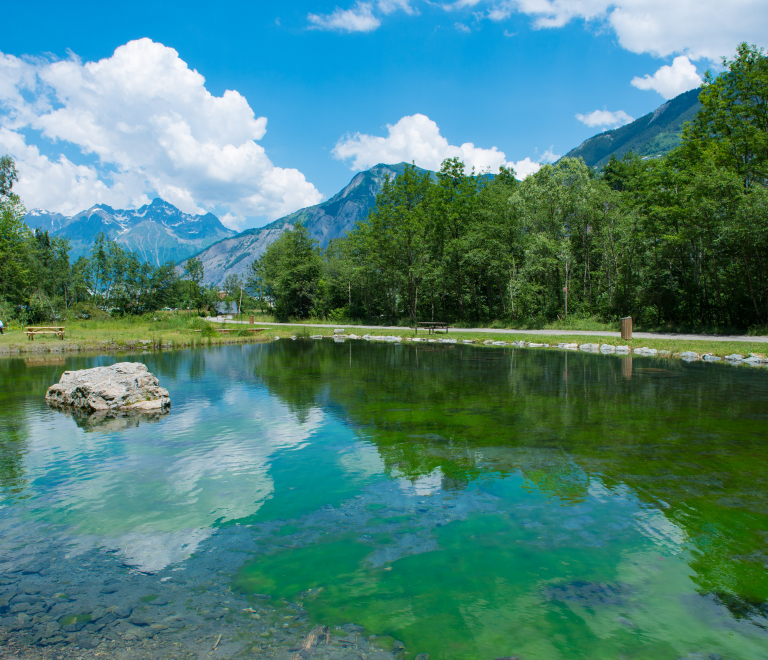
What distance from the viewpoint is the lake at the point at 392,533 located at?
365cm

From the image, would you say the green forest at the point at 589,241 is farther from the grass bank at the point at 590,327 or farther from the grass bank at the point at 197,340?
the grass bank at the point at 197,340

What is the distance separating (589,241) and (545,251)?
170 inches

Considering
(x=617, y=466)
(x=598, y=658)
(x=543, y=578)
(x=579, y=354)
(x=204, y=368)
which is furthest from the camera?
(x=579, y=354)

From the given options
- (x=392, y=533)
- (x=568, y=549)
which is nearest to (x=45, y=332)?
(x=392, y=533)

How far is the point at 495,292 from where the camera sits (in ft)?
Result: 159

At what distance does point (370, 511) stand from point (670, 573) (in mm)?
3357

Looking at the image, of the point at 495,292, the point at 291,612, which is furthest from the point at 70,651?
the point at 495,292

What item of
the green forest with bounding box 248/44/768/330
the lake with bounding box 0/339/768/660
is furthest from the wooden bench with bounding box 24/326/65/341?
the green forest with bounding box 248/44/768/330

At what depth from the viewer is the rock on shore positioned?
→ 12.1 metres

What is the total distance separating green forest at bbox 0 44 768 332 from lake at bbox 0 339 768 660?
68.7 feet

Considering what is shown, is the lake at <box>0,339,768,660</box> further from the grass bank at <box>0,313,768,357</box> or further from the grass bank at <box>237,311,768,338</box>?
the grass bank at <box>237,311,768,338</box>

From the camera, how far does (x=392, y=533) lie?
5.27 metres

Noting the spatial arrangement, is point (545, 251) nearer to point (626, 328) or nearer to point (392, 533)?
point (626, 328)

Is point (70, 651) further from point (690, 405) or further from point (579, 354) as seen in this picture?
point (579, 354)
